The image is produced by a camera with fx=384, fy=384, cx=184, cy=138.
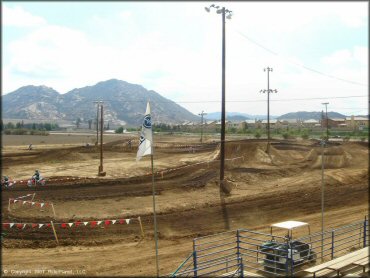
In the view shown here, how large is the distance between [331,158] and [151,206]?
3186 cm

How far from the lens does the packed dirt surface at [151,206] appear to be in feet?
58.1

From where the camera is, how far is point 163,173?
39000 millimetres

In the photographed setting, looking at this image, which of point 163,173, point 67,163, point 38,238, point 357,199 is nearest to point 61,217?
point 38,238

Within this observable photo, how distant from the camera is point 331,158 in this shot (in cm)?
5025

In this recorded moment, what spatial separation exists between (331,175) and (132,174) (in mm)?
20918

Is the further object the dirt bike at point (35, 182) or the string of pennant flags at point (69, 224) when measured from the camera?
the dirt bike at point (35, 182)

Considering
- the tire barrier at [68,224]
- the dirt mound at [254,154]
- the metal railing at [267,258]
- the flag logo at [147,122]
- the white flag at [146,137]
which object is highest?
the flag logo at [147,122]

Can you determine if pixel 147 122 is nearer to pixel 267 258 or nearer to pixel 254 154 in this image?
pixel 267 258

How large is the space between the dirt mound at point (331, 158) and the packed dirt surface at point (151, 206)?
25 cm

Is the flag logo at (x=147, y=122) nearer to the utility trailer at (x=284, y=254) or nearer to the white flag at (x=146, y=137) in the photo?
the white flag at (x=146, y=137)

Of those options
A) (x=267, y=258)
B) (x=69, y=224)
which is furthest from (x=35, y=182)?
(x=267, y=258)

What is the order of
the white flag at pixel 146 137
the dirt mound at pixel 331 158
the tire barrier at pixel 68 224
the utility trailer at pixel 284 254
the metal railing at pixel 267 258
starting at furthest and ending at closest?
the dirt mound at pixel 331 158
the tire barrier at pixel 68 224
the utility trailer at pixel 284 254
the metal railing at pixel 267 258
the white flag at pixel 146 137

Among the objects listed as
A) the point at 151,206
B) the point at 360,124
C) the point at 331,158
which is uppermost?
the point at 360,124

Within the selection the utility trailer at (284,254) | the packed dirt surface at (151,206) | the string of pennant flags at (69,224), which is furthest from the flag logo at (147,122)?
the string of pennant flags at (69,224)
